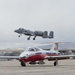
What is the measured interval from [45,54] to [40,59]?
0.94m

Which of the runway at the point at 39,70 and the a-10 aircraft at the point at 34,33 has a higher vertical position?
the a-10 aircraft at the point at 34,33

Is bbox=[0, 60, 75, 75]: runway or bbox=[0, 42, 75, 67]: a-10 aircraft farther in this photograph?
bbox=[0, 42, 75, 67]: a-10 aircraft

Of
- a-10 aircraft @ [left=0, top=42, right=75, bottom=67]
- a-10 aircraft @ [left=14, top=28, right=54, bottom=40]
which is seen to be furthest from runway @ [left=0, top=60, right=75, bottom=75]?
a-10 aircraft @ [left=14, top=28, right=54, bottom=40]

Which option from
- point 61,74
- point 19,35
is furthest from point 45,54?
point 19,35

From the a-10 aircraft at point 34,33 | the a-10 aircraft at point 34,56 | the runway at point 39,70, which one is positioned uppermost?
the a-10 aircraft at point 34,33

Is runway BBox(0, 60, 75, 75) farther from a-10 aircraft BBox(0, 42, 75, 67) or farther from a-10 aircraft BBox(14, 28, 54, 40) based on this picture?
a-10 aircraft BBox(14, 28, 54, 40)

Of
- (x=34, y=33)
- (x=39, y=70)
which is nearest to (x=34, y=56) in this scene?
(x=39, y=70)

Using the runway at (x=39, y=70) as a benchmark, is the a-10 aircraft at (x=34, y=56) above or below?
above

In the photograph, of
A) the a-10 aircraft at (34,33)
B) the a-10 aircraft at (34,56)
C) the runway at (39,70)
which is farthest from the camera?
the a-10 aircraft at (34,33)

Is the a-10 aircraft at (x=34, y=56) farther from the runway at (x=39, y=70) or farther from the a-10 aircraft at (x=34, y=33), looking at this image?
the a-10 aircraft at (x=34, y=33)

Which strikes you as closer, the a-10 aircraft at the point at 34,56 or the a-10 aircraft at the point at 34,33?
the a-10 aircraft at the point at 34,56

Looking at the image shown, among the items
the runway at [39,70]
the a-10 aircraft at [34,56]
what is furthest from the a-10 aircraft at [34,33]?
the runway at [39,70]

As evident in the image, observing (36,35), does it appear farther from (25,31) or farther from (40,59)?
(40,59)

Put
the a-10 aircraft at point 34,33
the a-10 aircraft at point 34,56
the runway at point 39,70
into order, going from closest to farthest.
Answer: the runway at point 39,70
the a-10 aircraft at point 34,56
the a-10 aircraft at point 34,33
